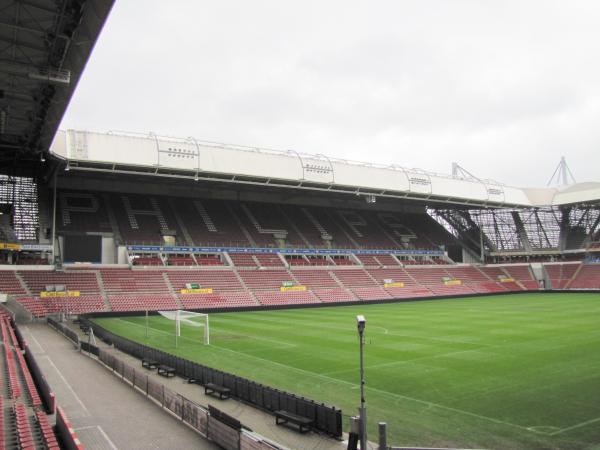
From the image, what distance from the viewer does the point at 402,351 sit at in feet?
81.1

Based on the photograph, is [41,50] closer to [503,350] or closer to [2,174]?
[503,350]

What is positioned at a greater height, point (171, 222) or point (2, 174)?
point (2, 174)

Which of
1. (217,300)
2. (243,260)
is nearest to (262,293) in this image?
(217,300)

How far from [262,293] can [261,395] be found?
40.1 m

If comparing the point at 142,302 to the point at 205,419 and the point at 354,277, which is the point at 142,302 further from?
the point at 205,419

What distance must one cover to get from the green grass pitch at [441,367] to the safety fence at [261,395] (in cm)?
136

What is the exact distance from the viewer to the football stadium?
13.7m

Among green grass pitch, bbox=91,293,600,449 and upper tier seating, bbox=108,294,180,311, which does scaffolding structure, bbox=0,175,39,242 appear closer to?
upper tier seating, bbox=108,294,180,311

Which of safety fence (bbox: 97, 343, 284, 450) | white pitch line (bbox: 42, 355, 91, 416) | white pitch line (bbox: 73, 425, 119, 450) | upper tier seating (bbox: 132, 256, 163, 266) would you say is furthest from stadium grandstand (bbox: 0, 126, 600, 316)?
white pitch line (bbox: 73, 425, 119, 450)

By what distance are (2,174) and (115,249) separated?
49.3 ft

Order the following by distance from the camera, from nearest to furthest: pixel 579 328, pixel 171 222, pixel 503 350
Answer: pixel 503 350 → pixel 579 328 → pixel 171 222

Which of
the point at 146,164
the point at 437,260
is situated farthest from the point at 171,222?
the point at 437,260

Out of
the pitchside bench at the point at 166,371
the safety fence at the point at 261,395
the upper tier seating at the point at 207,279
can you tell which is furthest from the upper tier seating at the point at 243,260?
the pitchside bench at the point at 166,371

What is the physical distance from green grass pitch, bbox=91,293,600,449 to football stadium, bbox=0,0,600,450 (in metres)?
0.12
